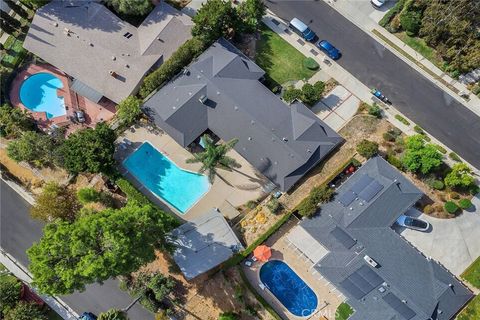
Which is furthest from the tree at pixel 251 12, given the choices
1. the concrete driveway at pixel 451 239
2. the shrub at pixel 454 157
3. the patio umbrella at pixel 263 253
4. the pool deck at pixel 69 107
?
the concrete driveway at pixel 451 239

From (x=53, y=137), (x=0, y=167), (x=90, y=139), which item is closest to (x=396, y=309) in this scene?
(x=90, y=139)

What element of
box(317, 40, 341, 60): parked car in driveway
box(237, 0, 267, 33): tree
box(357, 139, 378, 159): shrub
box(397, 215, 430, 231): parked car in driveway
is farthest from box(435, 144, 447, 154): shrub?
box(237, 0, 267, 33): tree

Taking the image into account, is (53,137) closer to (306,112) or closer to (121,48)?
(121,48)

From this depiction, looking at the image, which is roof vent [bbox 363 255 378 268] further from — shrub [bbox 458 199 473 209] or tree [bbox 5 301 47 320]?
tree [bbox 5 301 47 320]

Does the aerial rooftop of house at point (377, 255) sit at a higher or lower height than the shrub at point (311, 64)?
lower

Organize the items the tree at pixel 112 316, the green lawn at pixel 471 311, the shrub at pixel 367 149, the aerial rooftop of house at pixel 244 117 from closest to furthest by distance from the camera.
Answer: the tree at pixel 112 316
the green lawn at pixel 471 311
the aerial rooftop of house at pixel 244 117
the shrub at pixel 367 149

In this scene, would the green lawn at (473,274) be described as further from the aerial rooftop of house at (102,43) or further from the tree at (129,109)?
the aerial rooftop of house at (102,43)
